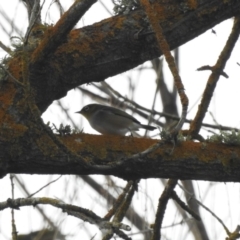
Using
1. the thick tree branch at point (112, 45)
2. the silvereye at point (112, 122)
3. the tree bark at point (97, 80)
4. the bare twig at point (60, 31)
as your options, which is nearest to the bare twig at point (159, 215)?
the tree bark at point (97, 80)

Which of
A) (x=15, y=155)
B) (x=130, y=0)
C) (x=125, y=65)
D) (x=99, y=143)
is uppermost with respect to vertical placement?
(x=130, y=0)

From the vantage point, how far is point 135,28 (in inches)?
132

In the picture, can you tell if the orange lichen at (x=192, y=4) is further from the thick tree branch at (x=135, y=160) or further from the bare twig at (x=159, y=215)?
the bare twig at (x=159, y=215)

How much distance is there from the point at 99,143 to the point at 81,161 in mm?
457

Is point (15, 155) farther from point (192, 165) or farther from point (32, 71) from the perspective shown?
point (192, 165)

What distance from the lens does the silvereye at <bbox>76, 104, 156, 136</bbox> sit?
4.93 metres

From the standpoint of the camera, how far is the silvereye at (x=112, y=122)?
4.93 metres

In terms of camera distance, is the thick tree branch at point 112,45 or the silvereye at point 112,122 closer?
the thick tree branch at point 112,45

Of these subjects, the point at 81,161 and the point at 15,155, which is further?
the point at 15,155

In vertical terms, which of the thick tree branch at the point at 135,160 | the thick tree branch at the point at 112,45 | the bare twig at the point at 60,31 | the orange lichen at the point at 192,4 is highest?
the orange lichen at the point at 192,4

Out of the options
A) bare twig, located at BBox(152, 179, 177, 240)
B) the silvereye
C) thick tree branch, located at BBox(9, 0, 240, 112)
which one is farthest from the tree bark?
the silvereye

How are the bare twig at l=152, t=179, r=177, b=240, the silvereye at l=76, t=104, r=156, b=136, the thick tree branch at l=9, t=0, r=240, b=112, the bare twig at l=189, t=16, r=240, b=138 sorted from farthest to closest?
the silvereye at l=76, t=104, r=156, b=136
the bare twig at l=189, t=16, r=240, b=138
the bare twig at l=152, t=179, r=177, b=240
the thick tree branch at l=9, t=0, r=240, b=112

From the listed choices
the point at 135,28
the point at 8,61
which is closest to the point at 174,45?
the point at 135,28

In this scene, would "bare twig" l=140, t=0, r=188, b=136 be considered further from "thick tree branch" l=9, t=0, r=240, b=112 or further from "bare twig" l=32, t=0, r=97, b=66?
"thick tree branch" l=9, t=0, r=240, b=112
